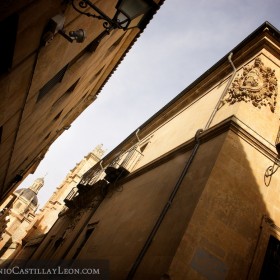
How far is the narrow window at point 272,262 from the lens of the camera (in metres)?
5.88

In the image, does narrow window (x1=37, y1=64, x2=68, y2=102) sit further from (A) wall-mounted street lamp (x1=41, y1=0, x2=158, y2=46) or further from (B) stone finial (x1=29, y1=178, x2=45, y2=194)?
(B) stone finial (x1=29, y1=178, x2=45, y2=194)

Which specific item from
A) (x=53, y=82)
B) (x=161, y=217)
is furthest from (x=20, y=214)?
(x=161, y=217)

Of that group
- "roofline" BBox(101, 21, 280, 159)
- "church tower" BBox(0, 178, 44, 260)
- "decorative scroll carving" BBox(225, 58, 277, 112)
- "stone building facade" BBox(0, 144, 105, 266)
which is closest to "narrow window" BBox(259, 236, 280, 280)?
"decorative scroll carving" BBox(225, 58, 277, 112)

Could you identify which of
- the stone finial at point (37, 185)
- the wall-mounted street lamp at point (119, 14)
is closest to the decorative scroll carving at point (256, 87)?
the wall-mounted street lamp at point (119, 14)

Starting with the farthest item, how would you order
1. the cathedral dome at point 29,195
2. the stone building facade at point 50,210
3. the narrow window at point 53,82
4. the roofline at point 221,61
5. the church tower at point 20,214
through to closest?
the cathedral dome at point 29,195, the church tower at point 20,214, the stone building facade at point 50,210, the roofline at point 221,61, the narrow window at point 53,82

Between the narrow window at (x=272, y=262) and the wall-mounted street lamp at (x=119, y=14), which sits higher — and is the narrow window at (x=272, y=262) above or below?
below

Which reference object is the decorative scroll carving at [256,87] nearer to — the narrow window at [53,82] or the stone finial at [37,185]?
the narrow window at [53,82]

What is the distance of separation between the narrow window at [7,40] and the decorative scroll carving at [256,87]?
602 cm

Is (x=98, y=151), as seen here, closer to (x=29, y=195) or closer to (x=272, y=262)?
(x=272, y=262)

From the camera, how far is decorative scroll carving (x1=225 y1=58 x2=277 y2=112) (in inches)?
304

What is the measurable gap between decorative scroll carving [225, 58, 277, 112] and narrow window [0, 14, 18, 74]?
6.02 m

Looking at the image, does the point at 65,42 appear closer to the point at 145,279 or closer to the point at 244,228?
the point at 145,279

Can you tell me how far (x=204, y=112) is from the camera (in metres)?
9.41

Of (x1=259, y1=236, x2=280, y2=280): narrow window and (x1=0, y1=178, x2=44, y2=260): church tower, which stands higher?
(x1=0, y1=178, x2=44, y2=260): church tower
